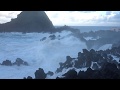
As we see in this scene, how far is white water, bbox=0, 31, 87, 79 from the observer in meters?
2.48

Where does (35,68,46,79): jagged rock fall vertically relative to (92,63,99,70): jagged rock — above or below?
below

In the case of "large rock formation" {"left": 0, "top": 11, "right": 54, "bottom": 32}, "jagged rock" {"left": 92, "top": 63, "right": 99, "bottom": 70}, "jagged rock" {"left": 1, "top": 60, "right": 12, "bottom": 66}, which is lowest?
"jagged rock" {"left": 92, "top": 63, "right": 99, "bottom": 70}

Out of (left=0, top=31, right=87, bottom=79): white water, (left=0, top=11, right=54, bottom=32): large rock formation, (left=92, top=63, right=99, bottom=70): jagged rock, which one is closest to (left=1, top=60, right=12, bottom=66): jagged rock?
(left=0, top=31, right=87, bottom=79): white water

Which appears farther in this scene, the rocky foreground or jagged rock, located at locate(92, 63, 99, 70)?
jagged rock, located at locate(92, 63, 99, 70)

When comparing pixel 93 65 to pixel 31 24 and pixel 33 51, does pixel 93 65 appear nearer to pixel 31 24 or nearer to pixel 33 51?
pixel 33 51

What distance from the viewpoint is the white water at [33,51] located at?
2479 mm

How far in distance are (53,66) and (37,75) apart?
0.32 metres

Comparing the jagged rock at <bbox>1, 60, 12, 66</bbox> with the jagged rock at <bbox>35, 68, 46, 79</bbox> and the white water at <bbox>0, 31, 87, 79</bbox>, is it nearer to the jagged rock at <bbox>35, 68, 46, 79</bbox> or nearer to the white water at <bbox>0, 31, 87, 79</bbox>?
the white water at <bbox>0, 31, 87, 79</bbox>

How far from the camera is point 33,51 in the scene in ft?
9.05

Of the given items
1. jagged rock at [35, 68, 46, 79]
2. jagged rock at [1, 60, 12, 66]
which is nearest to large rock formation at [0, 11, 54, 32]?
jagged rock at [1, 60, 12, 66]

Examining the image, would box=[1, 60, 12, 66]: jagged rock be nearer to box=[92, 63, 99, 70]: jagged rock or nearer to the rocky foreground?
the rocky foreground

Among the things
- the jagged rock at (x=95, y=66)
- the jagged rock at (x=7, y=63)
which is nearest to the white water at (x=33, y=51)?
the jagged rock at (x=7, y=63)
